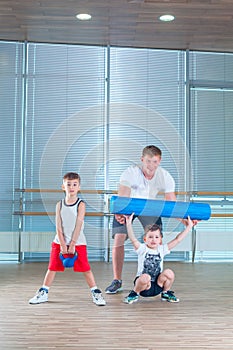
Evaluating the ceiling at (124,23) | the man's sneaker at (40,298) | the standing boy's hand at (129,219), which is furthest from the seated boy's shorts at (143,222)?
the ceiling at (124,23)

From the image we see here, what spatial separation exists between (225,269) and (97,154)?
2000 mm

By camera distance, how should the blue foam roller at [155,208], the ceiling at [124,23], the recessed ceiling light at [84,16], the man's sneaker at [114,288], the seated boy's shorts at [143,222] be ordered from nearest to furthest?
the blue foam roller at [155,208] < the seated boy's shorts at [143,222] < the man's sneaker at [114,288] < the ceiling at [124,23] < the recessed ceiling light at [84,16]

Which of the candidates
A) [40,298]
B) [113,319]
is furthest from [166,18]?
[113,319]

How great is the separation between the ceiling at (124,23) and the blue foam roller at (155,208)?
85.7 inches

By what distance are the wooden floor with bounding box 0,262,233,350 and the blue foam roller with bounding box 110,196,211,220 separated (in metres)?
0.60

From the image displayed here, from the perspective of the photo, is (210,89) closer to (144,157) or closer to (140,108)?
(140,108)

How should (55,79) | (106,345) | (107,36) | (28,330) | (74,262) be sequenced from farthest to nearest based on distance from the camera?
(55,79) → (107,36) → (74,262) → (28,330) → (106,345)

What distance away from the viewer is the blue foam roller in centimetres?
287

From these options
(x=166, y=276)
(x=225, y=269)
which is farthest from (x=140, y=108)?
(x=166, y=276)

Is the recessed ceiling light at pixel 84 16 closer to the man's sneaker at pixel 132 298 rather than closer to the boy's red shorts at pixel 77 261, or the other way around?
the boy's red shorts at pixel 77 261

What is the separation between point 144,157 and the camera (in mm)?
3131

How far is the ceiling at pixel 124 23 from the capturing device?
4.27 metres

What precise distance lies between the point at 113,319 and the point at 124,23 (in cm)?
325

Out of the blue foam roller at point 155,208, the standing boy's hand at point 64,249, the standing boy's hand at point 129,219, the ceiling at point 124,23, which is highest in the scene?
the ceiling at point 124,23
